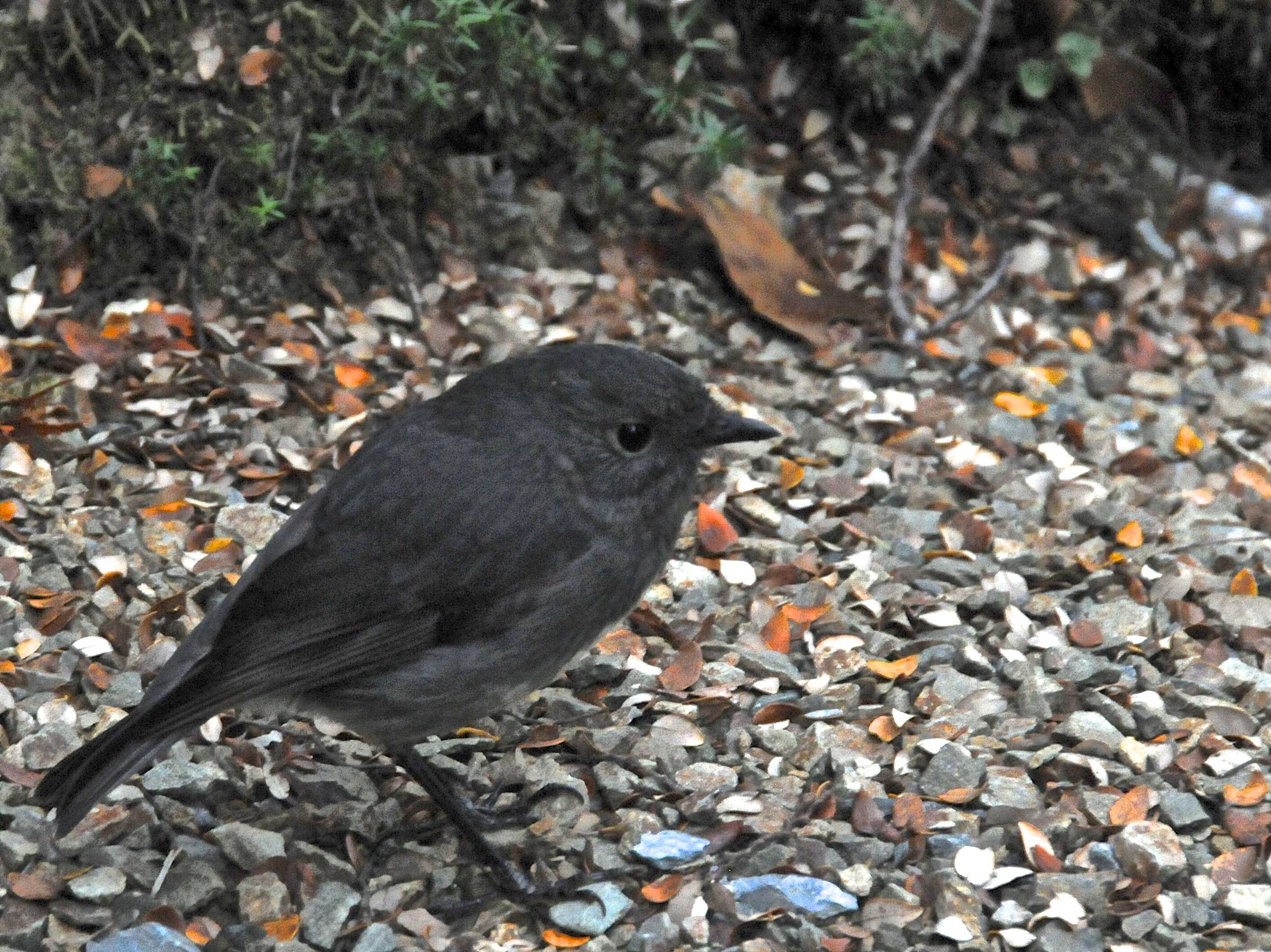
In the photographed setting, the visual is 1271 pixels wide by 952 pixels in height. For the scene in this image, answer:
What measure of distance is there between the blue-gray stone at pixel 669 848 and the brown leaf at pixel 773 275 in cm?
230

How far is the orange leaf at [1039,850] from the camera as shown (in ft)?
10.8

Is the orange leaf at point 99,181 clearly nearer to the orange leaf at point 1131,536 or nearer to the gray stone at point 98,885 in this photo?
the gray stone at point 98,885

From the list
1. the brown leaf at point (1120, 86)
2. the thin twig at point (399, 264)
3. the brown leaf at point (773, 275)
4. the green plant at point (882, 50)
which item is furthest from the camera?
the brown leaf at point (1120, 86)

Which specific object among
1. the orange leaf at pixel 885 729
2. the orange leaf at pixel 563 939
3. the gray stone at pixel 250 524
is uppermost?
the gray stone at pixel 250 524

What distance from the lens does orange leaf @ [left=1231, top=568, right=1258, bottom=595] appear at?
418 centimetres

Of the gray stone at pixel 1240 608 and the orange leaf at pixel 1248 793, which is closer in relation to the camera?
the orange leaf at pixel 1248 793

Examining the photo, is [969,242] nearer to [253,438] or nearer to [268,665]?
[253,438]

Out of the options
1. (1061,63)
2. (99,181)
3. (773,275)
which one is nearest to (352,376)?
(99,181)

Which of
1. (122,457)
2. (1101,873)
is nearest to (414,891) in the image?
(1101,873)

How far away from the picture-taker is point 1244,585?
4.19 metres

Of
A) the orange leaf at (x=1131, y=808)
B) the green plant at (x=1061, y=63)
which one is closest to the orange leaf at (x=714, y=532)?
the orange leaf at (x=1131, y=808)

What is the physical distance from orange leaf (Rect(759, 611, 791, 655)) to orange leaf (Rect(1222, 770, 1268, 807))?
105 centimetres

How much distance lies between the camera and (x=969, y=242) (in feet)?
19.4

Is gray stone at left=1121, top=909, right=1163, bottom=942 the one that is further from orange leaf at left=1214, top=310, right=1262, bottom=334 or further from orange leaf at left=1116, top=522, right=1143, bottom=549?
orange leaf at left=1214, top=310, right=1262, bottom=334
